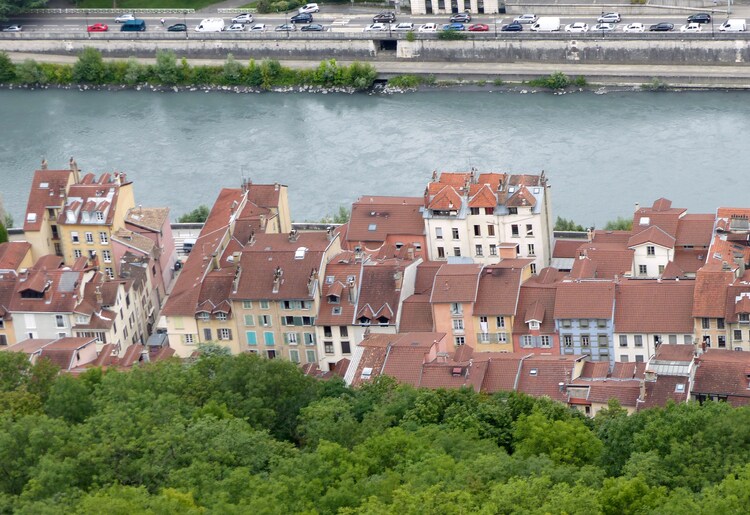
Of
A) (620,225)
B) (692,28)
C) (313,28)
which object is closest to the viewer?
(620,225)

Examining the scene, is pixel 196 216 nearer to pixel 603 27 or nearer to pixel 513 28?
pixel 513 28

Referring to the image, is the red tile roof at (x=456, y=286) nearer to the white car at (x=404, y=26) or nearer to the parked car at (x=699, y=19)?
the parked car at (x=699, y=19)

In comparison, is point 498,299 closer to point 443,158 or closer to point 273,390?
point 273,390

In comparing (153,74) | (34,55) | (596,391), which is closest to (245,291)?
(596,391)

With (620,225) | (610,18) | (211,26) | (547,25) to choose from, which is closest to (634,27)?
(610,18)

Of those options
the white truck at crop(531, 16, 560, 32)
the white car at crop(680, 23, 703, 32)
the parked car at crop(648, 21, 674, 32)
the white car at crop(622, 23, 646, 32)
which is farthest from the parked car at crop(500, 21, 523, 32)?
the white car at crop(680, 23, 703, 32)

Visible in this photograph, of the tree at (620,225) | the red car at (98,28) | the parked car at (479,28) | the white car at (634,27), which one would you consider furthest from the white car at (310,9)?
the tree at (620,225)

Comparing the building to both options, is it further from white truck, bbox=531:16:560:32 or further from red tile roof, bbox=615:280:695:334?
white truck, bbox=531:16:560:32
